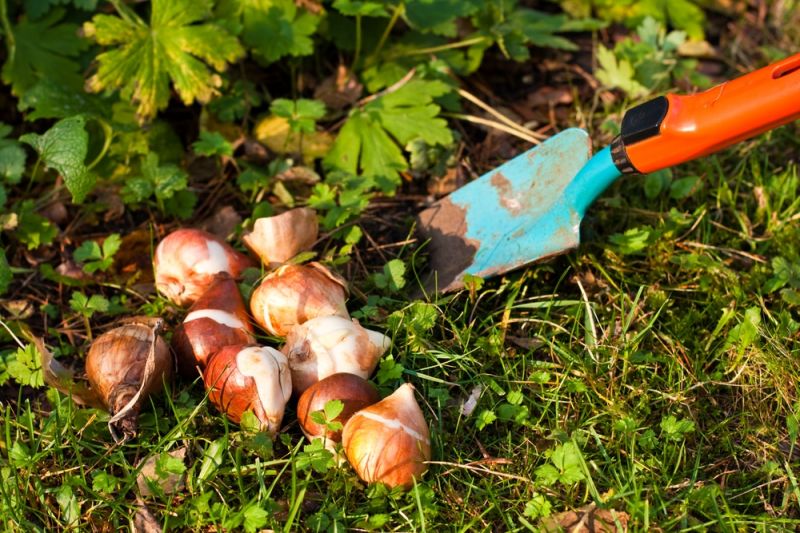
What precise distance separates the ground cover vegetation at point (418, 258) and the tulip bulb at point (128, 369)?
0.06 metres

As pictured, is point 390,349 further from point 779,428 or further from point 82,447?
point 779,428

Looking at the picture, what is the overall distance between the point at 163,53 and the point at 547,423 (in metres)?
1.62

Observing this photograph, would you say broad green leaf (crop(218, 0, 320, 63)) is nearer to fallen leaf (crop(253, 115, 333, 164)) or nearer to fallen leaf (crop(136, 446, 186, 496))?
fallen leaf (crop(253, 115, 333, 164))

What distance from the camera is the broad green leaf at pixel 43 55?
106 inches

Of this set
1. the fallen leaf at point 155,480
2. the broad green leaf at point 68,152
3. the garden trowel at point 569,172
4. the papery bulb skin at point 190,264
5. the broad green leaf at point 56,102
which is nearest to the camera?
the fallen leaf at point 155,480

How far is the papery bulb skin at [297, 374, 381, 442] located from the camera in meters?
1.80

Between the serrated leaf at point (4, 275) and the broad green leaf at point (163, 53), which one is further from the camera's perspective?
the broad green leaf at point (163, 53)

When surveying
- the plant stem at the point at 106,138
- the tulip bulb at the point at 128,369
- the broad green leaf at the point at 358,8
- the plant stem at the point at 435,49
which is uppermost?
the broad green leaf at the point at 358,8

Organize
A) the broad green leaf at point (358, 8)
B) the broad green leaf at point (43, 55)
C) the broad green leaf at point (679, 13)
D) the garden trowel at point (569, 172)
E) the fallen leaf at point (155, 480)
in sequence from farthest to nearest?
1. the broad green leaf at point (679, 13)
2. the broad green leaf at point (43, 55)
3. the broad green leaf at point (358, 8)
4. the garden trowel at point (569, 172)
5. the fallen leaf at point (155, 480)

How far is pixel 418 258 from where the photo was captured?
7.81ft

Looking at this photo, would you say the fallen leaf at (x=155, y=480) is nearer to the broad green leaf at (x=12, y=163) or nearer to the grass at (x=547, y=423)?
the grass at (x=547, y=423)

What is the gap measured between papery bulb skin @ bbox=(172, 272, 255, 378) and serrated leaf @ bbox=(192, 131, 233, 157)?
0.62 m

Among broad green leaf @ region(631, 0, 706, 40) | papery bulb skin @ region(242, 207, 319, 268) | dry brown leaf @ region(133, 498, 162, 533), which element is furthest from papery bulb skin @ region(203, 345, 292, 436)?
broad green leaf @ region(631, 0, 706, 40)

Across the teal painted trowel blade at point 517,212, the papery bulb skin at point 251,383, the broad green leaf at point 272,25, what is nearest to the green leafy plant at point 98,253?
the papery bulb skin at point 251,383
